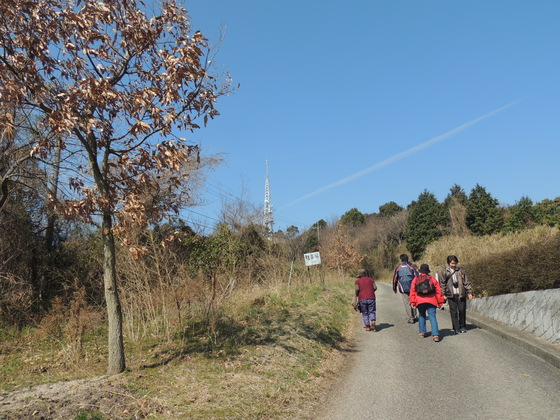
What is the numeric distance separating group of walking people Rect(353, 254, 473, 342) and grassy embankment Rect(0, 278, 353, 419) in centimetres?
111

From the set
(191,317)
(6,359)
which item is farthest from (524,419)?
(6,359)

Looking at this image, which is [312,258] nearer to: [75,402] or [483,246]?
[483,246]

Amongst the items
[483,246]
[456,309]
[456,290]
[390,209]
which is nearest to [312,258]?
[483,246]

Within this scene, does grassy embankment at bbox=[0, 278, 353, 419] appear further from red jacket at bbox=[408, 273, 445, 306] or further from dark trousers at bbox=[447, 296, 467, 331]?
dark trousers at bbox=[447, 296, 467, 331]

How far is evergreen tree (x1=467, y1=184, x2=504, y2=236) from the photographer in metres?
41.8

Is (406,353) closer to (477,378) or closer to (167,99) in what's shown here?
(477,378)

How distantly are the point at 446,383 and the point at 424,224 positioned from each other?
50.4 metres

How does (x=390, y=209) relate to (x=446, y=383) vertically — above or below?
above

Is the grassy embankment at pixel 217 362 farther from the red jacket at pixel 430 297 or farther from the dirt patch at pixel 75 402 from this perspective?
the red jacket at pixel 430 297

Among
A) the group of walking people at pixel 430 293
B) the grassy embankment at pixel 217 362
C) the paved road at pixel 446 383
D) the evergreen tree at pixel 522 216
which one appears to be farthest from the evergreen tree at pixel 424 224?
the paved road at pixel 446 383

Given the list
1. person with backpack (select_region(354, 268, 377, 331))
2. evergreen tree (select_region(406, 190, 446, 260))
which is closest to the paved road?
person with backpack (select_region(354, 268, 377, 331))

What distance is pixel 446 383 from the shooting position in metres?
6.14

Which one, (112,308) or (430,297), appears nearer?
(112,308)

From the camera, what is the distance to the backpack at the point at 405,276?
11.4 meters
